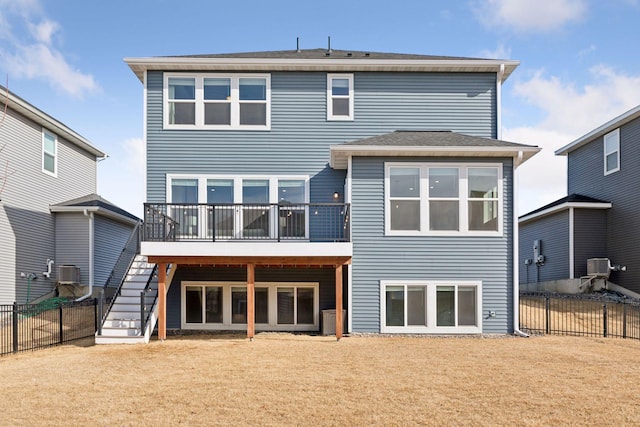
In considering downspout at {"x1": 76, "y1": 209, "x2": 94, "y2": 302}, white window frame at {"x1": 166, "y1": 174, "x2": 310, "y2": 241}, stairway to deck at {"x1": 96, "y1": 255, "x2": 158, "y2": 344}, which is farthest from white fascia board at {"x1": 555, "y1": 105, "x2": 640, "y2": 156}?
downspout at {"x1": 76, "y1": 209, "x2": 94, "y2": 302}

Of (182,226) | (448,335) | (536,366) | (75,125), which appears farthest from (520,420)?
(75,125)

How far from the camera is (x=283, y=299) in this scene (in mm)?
14445

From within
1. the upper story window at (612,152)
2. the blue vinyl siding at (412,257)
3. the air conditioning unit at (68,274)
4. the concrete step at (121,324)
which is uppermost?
the upper story window at (612,152)

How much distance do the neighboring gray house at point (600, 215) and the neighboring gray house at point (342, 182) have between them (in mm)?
7625

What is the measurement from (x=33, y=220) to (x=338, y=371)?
13.4 metres

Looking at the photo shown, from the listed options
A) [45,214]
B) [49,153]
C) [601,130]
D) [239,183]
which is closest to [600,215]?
[601,130]

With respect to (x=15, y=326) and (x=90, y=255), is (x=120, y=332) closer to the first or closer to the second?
(x=15, y=326)

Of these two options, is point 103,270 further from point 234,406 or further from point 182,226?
point 234,406

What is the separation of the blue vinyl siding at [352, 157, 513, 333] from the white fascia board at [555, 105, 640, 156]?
8.70 metres

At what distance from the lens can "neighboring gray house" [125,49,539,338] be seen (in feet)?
42.0

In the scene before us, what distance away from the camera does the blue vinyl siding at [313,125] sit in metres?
14.4

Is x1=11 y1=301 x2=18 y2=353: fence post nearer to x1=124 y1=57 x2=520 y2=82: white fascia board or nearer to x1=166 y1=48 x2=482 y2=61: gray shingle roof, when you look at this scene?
x1=124 y1=57 x2=520 y2=82: white fascia board

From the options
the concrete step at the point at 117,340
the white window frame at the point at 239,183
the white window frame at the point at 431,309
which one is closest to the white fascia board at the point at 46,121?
the white window frame at the point at 239,183

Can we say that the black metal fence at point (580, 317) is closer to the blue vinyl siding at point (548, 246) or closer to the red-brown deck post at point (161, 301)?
the blue vinyl siding at point (548, 246)
